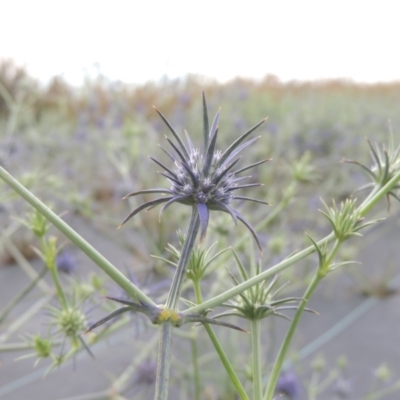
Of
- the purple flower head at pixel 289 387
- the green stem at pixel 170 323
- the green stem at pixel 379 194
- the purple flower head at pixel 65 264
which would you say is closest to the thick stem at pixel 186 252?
the green stem at pixel 170 323

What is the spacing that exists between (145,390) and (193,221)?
84cm

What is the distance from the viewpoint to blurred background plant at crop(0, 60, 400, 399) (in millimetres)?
645

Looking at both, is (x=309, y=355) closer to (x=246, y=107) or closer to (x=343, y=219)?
(x=343, y=219)

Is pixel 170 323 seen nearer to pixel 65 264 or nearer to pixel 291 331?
pixel 291 331

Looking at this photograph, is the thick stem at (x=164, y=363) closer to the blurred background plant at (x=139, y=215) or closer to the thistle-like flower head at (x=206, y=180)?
the thistle-like flower head at (x=206, y=180)

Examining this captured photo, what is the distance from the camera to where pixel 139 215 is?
1.38m

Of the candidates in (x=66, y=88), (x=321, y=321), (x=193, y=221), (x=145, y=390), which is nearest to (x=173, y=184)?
(x=193, y=221)

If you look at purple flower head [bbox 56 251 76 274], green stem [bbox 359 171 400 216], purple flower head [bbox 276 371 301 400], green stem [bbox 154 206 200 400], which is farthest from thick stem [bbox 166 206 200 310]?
purple flower head [bbox 276 371 301 400]

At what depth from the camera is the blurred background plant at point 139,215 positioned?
2.11 ft

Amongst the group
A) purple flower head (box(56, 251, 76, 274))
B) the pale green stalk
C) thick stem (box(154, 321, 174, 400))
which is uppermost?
the pale green stalk

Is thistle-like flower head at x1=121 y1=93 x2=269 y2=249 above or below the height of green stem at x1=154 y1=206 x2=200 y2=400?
above

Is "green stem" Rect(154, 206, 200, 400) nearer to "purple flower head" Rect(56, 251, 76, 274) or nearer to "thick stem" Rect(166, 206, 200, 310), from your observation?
"thick stem" Rect(166, 206, 200, 310)


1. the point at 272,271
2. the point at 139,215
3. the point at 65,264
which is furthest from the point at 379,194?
the point at 139,215

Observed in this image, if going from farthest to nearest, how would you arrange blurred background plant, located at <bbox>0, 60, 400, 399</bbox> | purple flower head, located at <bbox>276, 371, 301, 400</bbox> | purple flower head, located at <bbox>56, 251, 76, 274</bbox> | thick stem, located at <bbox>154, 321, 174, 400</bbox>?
Result: purple flower head, located at <bbox>276, 371, 301, 400</bbox>
purple flower head, located at <bbox>56, 251, 76, 274</bbox>
blurred background plant, located at <bbox>0, 60, 400, 399</bbox>
thick stem, located at <bbox>154, 321, 174, 400</bbox>
